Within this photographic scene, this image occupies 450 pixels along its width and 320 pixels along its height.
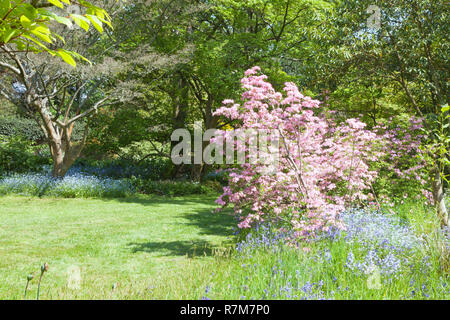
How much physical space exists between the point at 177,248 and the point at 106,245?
134 cm

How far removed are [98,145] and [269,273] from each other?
565 inches

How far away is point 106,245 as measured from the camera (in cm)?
624

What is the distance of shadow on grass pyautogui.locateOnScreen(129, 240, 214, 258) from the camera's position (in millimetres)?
5926

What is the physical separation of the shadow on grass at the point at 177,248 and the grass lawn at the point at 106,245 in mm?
18

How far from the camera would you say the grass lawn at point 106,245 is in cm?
386

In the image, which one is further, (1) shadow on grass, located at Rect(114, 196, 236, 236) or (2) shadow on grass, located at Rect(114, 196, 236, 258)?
(1) shadow on grass, located at Rect(114, 196, 236, 236)

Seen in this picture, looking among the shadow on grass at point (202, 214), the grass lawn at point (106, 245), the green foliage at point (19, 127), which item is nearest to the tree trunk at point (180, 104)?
the shadow on grass at point (202, 214)

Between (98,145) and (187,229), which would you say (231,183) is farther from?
(98,145)

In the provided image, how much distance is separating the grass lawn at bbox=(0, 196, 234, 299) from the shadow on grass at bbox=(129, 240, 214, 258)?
18mm

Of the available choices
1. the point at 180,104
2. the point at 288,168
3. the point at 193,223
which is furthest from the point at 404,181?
the point at 180,104

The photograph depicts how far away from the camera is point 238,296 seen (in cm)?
304

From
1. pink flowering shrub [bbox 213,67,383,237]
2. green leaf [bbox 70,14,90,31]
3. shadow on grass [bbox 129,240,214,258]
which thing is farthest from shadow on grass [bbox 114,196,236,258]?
green leaf [bbox 70,14,90,31]

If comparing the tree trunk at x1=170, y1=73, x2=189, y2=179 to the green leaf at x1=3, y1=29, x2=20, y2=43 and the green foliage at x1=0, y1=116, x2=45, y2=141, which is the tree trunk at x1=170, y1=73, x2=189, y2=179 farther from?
the green leaf at x1=3, y1=29, x2=20, y2=43

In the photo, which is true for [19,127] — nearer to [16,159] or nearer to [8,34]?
[16,159]
